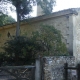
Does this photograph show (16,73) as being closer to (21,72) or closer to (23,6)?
(21,72)

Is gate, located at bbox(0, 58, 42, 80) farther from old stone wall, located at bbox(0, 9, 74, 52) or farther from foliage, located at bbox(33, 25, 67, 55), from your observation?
old stone wall, located at bbox(0, 9, 74, 52)

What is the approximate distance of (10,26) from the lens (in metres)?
15.1

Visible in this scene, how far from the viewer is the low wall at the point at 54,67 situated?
7.72 metres

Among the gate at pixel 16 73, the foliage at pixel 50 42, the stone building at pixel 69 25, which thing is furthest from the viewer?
the stone building at pixel 69 25

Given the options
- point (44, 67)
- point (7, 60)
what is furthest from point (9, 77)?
point (7, 60)

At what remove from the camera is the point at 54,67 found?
316 inches

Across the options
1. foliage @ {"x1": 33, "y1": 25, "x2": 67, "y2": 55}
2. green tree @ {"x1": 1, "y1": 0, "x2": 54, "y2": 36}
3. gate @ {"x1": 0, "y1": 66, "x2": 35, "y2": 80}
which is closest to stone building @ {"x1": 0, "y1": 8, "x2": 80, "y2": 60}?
green tree @ {"x1": 1, "y1": 0, "x2": 54, "y2": 36}

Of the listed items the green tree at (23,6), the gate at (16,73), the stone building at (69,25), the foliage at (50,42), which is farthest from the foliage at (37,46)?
the green tree at (23,6)

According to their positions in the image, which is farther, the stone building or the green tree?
the green tree

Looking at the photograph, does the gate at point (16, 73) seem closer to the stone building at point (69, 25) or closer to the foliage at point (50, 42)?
the foliage at point (50, 42)

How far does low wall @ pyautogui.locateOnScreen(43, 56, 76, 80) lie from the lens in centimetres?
772

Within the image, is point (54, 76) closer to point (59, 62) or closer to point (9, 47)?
point (59, 62)

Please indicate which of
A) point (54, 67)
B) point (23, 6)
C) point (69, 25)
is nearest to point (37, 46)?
point (54, 67)

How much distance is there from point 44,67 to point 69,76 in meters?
1.58
